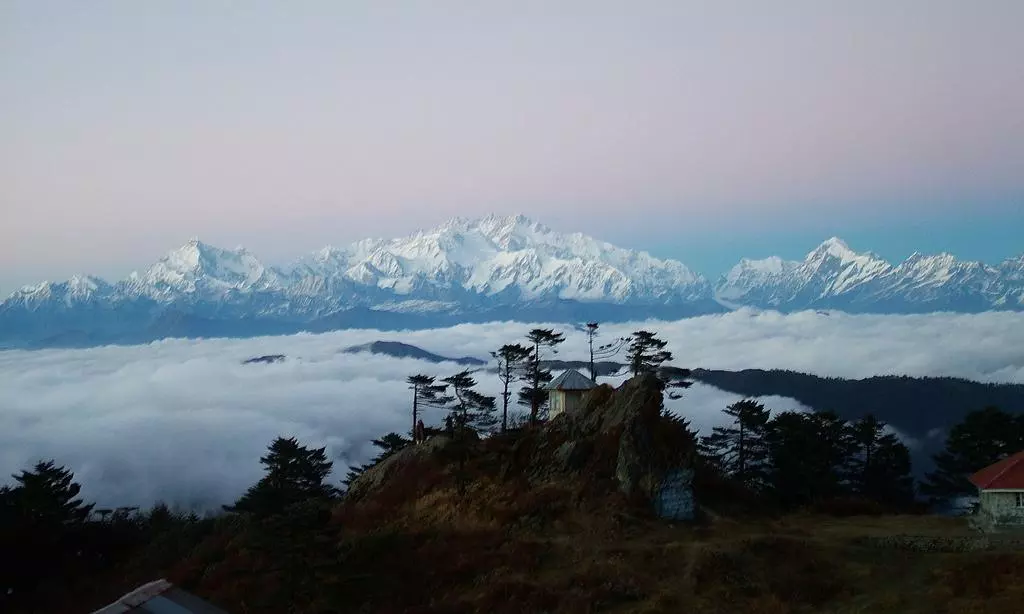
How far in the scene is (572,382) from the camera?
42812 millimetres

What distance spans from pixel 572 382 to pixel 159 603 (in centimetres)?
2493

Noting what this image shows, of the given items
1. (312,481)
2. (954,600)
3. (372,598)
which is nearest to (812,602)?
(954,600)

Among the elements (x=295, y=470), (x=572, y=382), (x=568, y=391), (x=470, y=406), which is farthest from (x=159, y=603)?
(x=470, y=406)

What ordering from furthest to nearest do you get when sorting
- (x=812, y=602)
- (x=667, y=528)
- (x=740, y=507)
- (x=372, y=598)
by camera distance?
(x=740, y=507) → (x=667, y=528) → (x=372, y=598) → (x=812, y=602)

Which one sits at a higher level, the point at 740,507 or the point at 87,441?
the point at 740,507

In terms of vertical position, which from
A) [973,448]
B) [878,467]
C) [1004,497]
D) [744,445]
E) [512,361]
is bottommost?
[878,467]

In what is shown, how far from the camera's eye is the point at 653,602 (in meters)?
22.5

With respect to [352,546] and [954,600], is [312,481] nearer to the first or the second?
[352,546]

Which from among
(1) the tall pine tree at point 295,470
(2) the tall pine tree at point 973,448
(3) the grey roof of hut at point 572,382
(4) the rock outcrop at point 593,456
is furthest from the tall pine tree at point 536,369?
(2) the tall pine tree at point 973,448

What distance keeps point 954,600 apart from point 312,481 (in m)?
41.9

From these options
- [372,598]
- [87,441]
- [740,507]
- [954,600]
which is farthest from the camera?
[87,441]

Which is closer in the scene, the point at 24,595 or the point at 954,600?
the point at 954,600

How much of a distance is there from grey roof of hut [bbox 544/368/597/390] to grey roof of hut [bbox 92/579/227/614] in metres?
22.6

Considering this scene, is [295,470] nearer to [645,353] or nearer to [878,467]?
[645,353]
